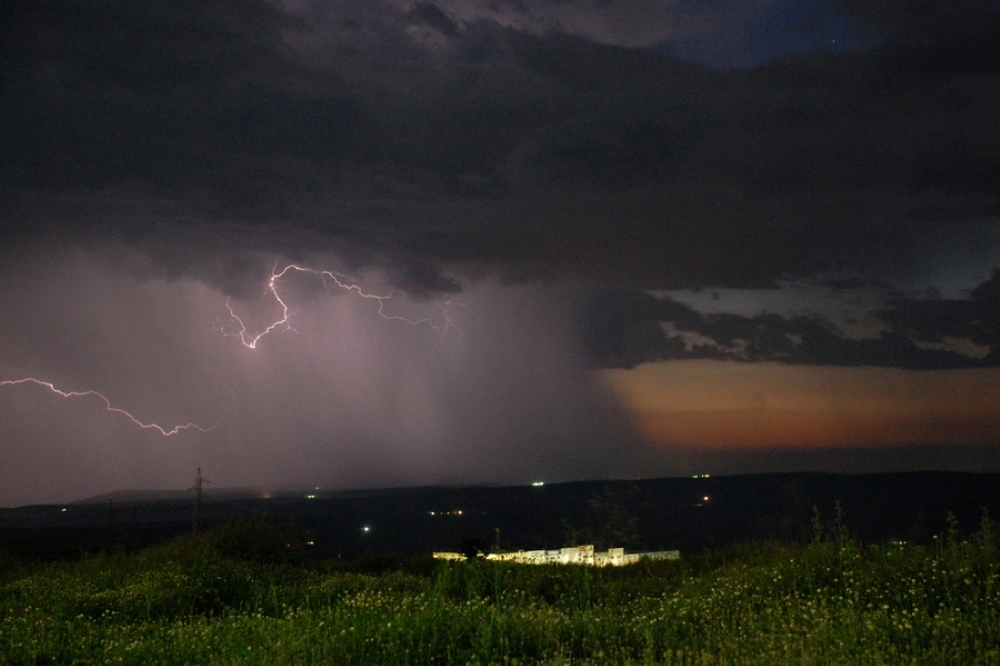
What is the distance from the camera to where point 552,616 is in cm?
798

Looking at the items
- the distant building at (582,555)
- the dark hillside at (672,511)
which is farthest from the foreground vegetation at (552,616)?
the dark hillside at (672,511)

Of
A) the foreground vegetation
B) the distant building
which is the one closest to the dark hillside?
the distant building

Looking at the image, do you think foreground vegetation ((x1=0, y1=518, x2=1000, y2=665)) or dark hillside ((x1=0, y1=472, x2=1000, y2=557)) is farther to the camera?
dark hillside ((x1=0, y1=472, x2=1000, y2=557))

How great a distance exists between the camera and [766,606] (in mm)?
8531

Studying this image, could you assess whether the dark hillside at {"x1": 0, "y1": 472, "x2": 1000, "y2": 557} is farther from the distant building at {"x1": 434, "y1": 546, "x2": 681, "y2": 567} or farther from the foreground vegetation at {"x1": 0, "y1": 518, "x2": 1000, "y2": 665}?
the foreground vegetation at {"x1": 0, "y1": 518, "x2": 1000, "y2": 665}

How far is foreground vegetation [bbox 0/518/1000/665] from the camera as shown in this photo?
6.69m

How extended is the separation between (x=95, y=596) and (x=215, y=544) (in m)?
4.75

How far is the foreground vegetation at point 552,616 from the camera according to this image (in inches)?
263

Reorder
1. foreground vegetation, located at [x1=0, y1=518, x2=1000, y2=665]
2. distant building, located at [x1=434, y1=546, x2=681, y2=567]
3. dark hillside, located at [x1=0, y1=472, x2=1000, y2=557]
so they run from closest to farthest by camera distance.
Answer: foreground vegetation, located at [x1=0, y1=518, x2=1000, y2=665]
distant building, located at [x1=434, y1=546, x2=681, y2=567]
dark hillside, located at [x1=0, y1=472, x2=1000, y2=557]

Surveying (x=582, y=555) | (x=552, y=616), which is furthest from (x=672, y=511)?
(x=552, y=616)

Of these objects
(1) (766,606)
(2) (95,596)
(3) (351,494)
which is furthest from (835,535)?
(3) (351,494)

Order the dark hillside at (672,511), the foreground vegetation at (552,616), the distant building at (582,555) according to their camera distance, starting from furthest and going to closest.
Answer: the dark hillside at (672,511) → the distant building at (582,555) → the foreground vegetation at (552,616)

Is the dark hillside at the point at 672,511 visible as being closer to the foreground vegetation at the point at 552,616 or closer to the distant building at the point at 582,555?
the distant building at the point at 582,555

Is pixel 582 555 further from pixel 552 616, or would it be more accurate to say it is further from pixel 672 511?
pixel 672 511
